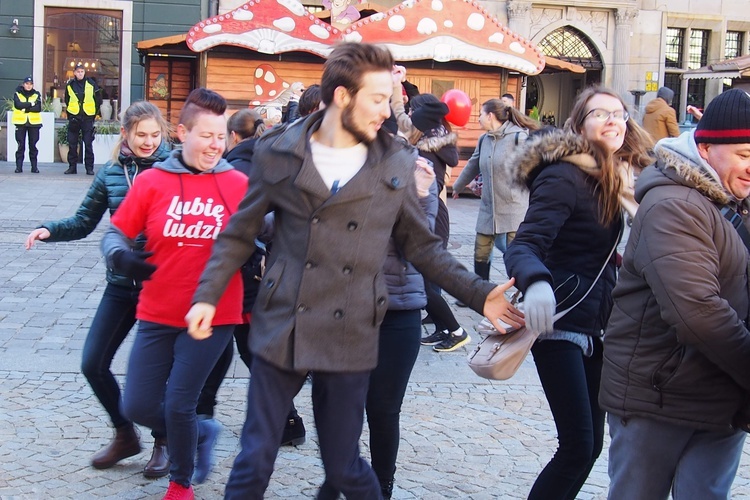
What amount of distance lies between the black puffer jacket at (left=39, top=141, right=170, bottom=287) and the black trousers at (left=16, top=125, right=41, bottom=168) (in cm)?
1402

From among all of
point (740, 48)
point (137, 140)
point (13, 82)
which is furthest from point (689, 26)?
point (137, 140)

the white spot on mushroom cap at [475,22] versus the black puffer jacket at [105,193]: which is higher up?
the white spot on mushroom cap at [475,22]

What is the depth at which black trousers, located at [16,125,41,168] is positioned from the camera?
17547 mm

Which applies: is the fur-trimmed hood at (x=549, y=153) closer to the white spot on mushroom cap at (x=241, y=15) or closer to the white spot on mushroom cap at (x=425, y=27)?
the white spot on mushroom cap at (x=425, y=27)

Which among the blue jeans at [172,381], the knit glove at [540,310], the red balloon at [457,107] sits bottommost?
the blue jeans at [172,381]

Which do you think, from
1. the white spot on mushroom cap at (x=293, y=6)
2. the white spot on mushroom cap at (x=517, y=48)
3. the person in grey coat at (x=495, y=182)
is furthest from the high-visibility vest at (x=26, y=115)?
the person in grey coat at (x=495, y=182)

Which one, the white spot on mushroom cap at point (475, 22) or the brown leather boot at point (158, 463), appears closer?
the brown leather boot at point (158, 463)

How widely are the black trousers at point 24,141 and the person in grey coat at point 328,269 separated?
15526 millimetres

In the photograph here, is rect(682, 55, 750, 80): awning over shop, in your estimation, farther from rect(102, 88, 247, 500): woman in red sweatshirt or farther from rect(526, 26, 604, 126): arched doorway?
rect(102, 88, 247, 500): woman in red sweatshirt

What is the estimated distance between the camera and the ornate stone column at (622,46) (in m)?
24.5

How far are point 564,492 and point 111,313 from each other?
2.12m

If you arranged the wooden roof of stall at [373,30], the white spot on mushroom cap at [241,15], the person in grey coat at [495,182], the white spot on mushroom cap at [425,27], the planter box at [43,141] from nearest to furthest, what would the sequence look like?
the person in grey coat at [495,182], the wooden roof of stall at [373,30], the white spot on mushroom cap at [241,15], the white spot on mushroom cap at [425,27], the planter box at [43,141]

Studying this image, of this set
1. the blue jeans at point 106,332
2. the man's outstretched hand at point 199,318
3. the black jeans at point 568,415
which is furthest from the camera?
the blue jeans at point 106,332

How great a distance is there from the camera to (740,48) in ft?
88.9
